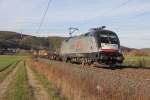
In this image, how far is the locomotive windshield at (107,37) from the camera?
34625mm

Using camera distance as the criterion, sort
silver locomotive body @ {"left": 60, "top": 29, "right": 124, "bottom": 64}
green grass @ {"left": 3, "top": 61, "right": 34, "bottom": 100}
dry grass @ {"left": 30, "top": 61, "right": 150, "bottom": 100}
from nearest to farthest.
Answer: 1. dry grass @ {"left": 30, "top": 61, "right": 150, "bottom": 100}
2. green grass @ {"left": 3, "top": 61, "right": 34, "bottom": 100}
3. silver locomotive body @ {"left": 60, "top": 29, "right": 124, "bottom": 64}

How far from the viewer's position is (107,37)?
35.1 metres

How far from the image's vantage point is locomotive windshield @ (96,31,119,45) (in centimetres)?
3462

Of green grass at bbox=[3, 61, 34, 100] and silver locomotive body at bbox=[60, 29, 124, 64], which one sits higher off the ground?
silver locomotive body at bbox=[60, 29, 124, 64]

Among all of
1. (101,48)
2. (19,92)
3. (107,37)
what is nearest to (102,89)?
(19,92)

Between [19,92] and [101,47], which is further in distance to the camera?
[101,47]

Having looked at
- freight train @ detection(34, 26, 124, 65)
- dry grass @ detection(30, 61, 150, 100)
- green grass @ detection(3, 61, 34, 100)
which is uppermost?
freight train @ detection(34, 26, 124, 65)

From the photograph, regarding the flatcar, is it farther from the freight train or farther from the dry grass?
the dry grass

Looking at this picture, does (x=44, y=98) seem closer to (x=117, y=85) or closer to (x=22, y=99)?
(x=22, y=99)

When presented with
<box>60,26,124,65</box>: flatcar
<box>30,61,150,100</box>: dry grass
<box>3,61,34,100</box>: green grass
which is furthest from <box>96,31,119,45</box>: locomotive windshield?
<box>30,61,150,100</box>: dry grass

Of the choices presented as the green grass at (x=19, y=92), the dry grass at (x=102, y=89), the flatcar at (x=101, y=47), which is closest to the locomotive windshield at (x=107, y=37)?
the flatcar at (x=101, y=47)

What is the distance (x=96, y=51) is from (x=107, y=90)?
22.5 metres

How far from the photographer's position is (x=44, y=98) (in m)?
21.4

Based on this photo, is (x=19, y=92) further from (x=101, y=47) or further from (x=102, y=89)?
(x=101, y=47)
